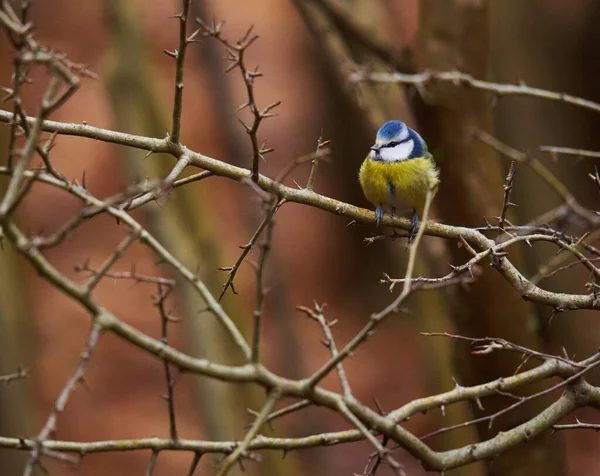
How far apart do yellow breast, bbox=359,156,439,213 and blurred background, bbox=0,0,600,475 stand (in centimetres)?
57

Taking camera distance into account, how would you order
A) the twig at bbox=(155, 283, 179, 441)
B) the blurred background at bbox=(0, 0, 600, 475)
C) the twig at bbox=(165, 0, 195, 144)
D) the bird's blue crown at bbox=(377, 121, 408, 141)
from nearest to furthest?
the twig at bbox=(155, 283, 179, 441) < the twig at bbox=(165, 0, 195, 144) < the bird's blue crown at bbox=(377, 121, 408, 141) < the blurred background at bbox=(0, 0, 600, 475)

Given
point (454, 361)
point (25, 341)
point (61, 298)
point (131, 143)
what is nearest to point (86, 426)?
point (61, 298)

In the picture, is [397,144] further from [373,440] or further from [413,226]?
[373,440]

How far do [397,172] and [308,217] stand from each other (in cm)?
990

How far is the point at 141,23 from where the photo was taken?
6457 millimetres

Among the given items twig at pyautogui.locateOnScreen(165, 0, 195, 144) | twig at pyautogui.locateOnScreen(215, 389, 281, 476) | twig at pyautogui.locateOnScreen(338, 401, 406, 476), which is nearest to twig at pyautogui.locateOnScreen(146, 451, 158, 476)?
twig at pyautogui.locateOnScreen(215, 389, 281, 476)

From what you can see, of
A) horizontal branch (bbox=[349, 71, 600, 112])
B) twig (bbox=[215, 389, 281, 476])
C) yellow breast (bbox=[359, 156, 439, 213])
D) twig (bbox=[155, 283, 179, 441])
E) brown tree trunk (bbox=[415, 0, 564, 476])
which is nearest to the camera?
twig (bbox=[215, 389, 281, 476])

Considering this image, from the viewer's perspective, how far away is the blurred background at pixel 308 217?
4969 mm

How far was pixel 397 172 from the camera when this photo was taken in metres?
3.93

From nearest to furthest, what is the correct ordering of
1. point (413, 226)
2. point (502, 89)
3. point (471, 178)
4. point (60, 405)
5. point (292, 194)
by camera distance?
point (60, 405)
point (292, 194)
point (413, 226)
point (502, 89)
point (471, 178)

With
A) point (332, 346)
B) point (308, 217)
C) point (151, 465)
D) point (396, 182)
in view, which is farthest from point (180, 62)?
point (308, 217)

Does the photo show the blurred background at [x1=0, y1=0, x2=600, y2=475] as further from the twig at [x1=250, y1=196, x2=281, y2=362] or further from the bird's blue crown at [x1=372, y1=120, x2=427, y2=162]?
the bird's blue crown at [x1=372, y1=120, x2=427, y2=162]

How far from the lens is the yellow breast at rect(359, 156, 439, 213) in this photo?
12.6 ft

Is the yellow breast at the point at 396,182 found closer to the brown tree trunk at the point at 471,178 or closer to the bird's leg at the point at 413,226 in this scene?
the bird's leg at the point at 413,226
